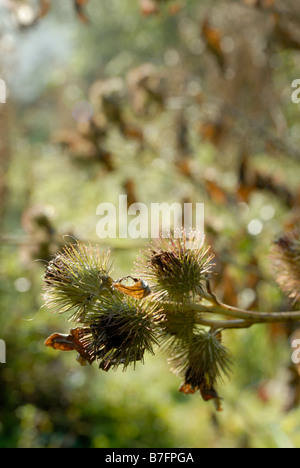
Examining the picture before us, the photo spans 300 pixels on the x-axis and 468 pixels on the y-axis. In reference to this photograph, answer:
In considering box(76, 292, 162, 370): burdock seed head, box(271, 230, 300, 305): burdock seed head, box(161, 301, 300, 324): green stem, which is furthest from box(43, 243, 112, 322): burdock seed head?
box(271, 230, 300, 305): burdock seed head

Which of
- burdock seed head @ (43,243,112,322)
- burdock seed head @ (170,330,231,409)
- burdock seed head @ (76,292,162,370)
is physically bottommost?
burdock seed head @ (170,330,231,409)

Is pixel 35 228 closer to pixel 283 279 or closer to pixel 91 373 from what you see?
pixel 283 279

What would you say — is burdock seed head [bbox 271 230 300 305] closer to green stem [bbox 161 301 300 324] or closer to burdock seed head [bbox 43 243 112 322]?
green stem [bbox 161 301 300 324]

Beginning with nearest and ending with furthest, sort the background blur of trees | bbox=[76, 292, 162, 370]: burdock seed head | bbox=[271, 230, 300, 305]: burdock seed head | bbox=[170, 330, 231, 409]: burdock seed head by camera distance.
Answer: bbox=[76, 292, 162, 370]: burdock seed head
bbox=[170, 330, 231, 409]: burdock seed head
bbox=[271, 230, 300, 305]: burdock seed head
the background blur of trees

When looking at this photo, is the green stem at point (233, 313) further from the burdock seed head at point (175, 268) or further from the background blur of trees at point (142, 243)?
the background blur of trees at point (142, 243)

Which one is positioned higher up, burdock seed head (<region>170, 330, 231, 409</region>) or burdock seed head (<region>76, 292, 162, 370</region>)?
burdock seed head (<region>76, 292, 162, 370</region>)
